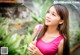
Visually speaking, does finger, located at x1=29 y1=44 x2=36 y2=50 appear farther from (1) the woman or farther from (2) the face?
(2) the face

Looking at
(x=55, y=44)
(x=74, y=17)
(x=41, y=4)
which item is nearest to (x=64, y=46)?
(x=55, y=44)

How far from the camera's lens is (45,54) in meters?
2.61

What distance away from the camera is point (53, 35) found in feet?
8.71

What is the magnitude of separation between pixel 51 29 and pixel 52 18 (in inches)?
4.5

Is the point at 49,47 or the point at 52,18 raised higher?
the point at 52,18

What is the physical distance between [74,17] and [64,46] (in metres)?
0.31

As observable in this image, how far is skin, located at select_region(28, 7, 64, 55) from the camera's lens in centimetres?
263

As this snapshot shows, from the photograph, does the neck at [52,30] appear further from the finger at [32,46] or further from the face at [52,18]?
the finger at [32,46]

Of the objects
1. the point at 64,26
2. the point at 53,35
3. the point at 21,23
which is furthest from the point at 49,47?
the point at 21,23

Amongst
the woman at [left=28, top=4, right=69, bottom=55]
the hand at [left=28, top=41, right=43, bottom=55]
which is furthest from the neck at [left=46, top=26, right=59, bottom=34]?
the hand at [left=28, top=41, right=43, bottom=55]

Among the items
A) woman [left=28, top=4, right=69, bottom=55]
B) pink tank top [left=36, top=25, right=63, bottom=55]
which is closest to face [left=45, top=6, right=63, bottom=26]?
woman [left=28, top=4, right=69, bottom=55]

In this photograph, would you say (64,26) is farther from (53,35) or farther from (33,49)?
(33,49)

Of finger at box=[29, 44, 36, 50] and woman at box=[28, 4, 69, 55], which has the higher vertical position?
woman at box=[28, 4, 69, 55]

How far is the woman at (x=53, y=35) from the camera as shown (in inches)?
103
